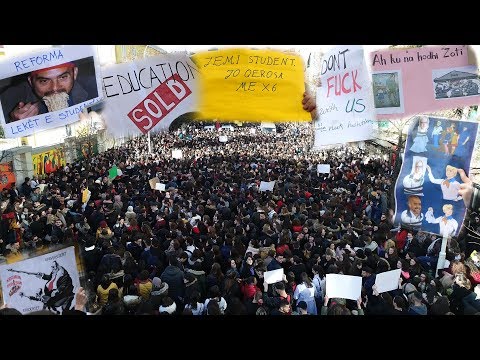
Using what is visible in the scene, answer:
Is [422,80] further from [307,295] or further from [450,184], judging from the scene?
[307,295]

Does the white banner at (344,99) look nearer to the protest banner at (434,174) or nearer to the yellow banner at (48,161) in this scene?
the protest banner at (434,174)

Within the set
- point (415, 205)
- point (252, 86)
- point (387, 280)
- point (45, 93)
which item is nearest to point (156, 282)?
point (45, 93)

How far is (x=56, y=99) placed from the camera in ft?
17.6

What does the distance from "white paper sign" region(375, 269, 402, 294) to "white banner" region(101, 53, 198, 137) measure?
3.41 m

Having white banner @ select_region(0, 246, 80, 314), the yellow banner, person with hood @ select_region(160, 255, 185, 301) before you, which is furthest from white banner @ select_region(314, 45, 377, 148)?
the yellow banner

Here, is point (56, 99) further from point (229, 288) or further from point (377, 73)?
point (377, 73)

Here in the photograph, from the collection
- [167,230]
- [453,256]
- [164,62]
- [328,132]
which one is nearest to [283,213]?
[167,230]

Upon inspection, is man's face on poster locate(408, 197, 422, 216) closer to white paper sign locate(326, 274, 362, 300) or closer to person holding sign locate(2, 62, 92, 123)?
white paper sign locate(326, 274, 362, 300)

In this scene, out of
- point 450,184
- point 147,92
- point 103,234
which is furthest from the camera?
point 103,234

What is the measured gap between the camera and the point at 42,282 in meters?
4.89

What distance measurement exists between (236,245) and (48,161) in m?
18.0

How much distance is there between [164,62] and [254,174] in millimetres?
9771

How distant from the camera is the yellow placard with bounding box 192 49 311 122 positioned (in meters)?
5.57

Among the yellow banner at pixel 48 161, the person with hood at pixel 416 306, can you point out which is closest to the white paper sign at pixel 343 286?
the person with hood at pixel 416 306
